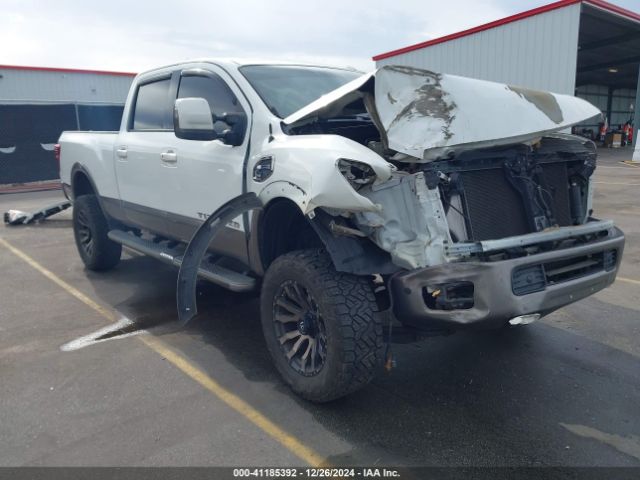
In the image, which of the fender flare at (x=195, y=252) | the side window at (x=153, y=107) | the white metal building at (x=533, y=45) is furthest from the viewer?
the white metal building at (x=533, y=45)

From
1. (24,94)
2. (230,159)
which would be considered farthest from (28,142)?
(230,159)

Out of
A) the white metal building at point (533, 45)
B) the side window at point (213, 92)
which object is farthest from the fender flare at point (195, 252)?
the white metal building at point (533, 45)

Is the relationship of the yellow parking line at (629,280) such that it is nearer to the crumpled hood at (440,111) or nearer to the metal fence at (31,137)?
the crumpled hood at (440,111)

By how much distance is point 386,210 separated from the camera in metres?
2.86

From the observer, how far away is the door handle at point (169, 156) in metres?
4.29

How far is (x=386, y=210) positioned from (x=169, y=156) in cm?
222

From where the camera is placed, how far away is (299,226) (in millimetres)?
3564

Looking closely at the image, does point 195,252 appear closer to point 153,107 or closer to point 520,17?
point 153,107

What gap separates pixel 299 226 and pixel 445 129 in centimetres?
119

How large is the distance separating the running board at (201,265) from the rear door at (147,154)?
16 centimetres

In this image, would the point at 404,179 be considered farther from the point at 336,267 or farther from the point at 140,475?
the point at 140,475

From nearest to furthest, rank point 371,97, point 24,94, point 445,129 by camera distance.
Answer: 1. point 445,129
2. point 371,97
3. point 24,94

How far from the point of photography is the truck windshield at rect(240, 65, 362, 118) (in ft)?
12.3

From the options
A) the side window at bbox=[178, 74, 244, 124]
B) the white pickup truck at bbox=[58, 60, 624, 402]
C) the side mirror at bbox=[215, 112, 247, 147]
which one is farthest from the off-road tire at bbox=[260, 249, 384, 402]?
the side window at bbox=[178, 74, 244, 124]
